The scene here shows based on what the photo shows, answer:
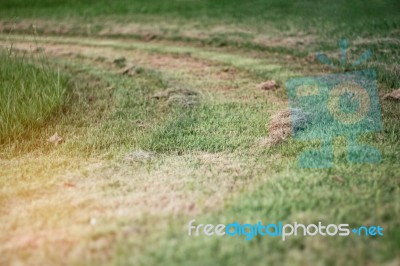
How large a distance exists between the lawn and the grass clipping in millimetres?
75

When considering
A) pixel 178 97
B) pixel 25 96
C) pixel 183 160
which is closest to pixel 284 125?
pixel 183 160

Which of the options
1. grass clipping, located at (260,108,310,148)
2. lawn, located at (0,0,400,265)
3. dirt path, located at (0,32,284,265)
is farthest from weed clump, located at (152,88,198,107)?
dirt path, located at (0,32,284,265)

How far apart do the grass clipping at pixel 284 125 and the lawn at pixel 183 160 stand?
0.25 ft

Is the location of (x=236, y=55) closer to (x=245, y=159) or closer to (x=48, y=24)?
(x=245, y=159)

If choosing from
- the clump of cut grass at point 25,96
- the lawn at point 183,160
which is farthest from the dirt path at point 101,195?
the clump of cut grass at point 25,96

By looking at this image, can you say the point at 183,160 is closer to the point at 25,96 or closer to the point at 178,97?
the point at 178,97

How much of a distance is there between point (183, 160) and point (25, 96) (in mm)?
2452

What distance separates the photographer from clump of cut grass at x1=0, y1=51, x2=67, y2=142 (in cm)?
400

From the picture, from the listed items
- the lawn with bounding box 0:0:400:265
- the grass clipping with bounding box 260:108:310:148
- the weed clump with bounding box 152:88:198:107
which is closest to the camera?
the lawn with bounding box 0:0:400:265

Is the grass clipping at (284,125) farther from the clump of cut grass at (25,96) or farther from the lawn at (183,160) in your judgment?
the clump of cut grass at (25,96)

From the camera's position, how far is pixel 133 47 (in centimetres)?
800

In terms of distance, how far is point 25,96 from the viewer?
4.53 meters

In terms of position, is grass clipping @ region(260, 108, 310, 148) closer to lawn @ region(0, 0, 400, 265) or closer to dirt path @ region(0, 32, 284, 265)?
lawn @ region(0, 0, 400, 265)

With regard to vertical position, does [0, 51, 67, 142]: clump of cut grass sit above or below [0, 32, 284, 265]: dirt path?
above
